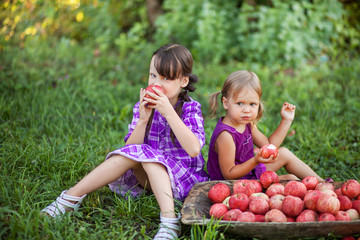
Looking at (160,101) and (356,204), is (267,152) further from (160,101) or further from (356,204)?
(160,101)

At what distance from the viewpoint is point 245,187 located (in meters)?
2.27

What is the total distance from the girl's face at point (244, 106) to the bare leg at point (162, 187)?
600 millimetres

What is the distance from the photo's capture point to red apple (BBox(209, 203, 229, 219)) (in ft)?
6.82

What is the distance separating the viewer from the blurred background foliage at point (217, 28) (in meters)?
5.52

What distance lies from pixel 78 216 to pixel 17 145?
1.01 m

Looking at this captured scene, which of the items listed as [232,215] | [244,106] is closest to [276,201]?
[232,215]

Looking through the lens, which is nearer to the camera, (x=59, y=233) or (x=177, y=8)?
(x=59, y=233)

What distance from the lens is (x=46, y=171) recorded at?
266cm

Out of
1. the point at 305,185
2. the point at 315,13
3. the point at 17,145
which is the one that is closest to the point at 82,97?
the point at 17,145

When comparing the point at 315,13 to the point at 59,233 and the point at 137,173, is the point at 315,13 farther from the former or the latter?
the point at 59,233

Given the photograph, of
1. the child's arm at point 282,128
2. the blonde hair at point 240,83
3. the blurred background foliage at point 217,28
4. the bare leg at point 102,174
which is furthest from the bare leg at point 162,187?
the blurred background foliage at point 217,28

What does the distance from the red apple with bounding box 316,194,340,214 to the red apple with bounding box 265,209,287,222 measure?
19 cm

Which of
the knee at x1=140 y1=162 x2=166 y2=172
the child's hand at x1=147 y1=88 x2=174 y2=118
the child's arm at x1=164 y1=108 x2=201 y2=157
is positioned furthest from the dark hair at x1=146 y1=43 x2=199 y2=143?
the knee at x1=140 y1=162 x2=166 y2=172

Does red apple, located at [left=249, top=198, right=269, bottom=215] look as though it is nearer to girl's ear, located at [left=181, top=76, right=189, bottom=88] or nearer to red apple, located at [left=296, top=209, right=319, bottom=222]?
red apple, located at [left=296, top=209, right=319, bottom=222]
